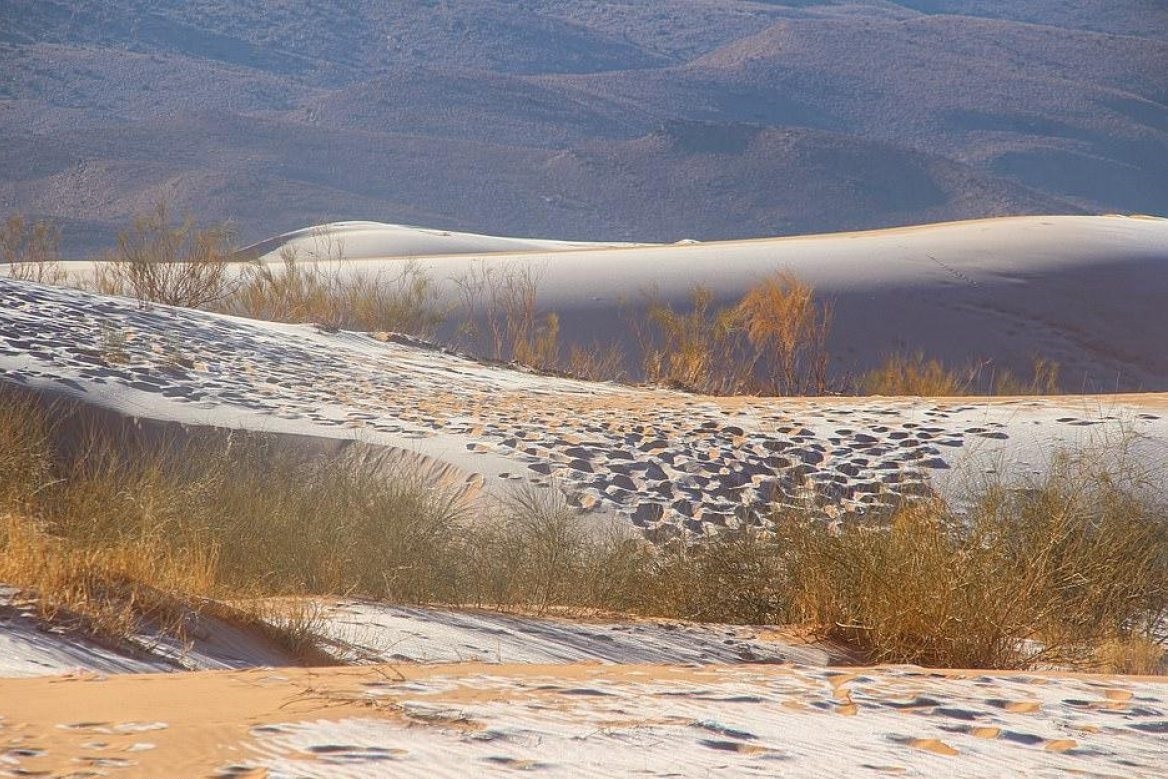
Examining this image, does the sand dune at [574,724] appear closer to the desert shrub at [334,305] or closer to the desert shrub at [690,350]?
the desert shrub at [690,350]

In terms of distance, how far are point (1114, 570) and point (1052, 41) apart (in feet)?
435

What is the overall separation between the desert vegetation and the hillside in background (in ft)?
207

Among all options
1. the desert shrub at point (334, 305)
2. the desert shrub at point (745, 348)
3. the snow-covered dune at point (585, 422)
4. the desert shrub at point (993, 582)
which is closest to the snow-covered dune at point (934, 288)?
the desert shrub at point (745, 348)

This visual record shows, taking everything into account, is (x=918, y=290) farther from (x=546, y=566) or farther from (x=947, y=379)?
(x=546, y=566)

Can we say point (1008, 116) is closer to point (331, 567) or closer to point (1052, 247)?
point (1052, 247)

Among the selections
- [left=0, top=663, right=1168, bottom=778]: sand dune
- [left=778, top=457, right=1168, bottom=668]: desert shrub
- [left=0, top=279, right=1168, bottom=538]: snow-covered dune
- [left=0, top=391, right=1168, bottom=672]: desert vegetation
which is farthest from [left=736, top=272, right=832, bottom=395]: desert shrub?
[left=0, top=663, right=1168, bottom=778]: sand dune

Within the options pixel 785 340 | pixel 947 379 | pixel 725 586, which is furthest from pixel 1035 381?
pixel 725 586

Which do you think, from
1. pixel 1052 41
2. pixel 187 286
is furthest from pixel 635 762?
pixel 1052 41

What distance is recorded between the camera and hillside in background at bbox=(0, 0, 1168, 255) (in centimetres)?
8475

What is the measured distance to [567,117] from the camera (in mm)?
103750

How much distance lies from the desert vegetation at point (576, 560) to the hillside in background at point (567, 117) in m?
63.1

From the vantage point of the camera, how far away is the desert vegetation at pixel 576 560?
5727 millimetres

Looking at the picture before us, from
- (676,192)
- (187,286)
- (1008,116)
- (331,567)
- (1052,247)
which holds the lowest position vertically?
(331,567)

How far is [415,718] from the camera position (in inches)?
139
